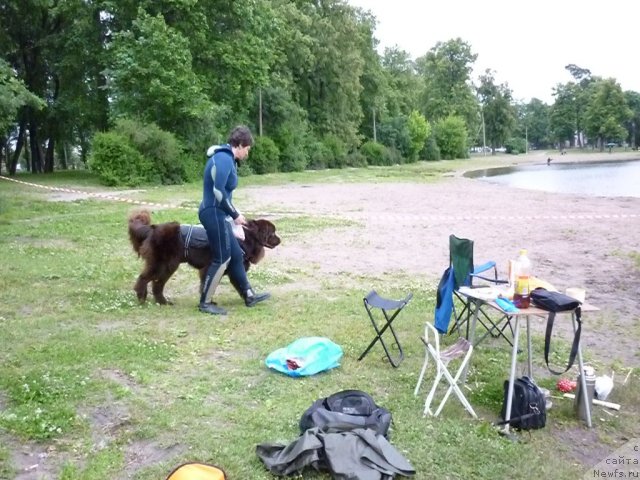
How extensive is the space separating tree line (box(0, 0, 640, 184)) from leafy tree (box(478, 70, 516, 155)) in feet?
113

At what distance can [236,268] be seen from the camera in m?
7.07

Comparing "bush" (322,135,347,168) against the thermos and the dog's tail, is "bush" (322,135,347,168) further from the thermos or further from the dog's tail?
the thermos

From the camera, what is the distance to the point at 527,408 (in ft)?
14.2

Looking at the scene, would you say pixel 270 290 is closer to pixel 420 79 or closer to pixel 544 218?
pixel 544 218

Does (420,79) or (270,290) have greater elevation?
(420,79)

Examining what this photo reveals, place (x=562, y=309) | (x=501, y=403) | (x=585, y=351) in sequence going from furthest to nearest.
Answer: (x=585, y=351) < (x=501, y=403) < (x=562, y=309)

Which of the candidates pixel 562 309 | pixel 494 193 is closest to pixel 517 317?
pixel 562 309

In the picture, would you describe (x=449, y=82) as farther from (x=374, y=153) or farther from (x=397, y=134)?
(x=374, y=153)

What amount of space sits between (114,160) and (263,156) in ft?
47.3

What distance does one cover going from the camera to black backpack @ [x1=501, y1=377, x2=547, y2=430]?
4.30m

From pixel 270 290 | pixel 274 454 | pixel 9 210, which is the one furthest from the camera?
pixel 9 210

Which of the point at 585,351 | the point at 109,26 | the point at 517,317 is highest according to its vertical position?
the point at 109,26

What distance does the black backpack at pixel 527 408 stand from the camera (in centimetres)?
430

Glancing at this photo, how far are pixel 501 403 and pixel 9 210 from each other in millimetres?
15733
